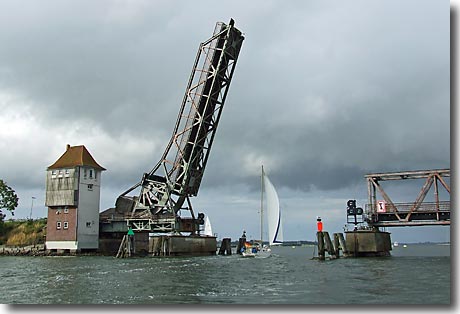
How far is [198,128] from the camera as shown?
1294 inches

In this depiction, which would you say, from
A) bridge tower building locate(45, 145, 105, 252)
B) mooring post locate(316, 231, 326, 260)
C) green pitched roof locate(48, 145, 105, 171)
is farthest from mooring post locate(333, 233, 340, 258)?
green pitched roof locate(48, 145, 105, 171)

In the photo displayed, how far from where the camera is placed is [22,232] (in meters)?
44.0

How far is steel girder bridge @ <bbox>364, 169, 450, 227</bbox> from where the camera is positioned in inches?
1161

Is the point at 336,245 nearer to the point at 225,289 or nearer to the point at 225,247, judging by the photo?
the point at 225,247

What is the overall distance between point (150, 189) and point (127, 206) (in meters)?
3.97

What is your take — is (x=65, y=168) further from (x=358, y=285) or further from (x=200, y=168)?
(x=358, y=285)

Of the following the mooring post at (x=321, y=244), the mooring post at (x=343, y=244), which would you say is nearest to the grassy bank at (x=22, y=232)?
the mooring post at (x=321, y=244)

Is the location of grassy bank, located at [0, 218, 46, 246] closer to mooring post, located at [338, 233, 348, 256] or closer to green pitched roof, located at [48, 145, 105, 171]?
green pitched roof, located at [48, 145, 105, 171]

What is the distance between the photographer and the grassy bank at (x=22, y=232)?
42.8 meters

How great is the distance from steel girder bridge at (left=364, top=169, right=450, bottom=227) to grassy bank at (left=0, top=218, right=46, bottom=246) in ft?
89.0

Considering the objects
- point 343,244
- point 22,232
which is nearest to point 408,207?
point 343,244

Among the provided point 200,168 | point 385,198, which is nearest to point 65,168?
point 200,168

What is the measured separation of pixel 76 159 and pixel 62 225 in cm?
528

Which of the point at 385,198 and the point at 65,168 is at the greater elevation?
the point at 65,168
